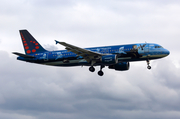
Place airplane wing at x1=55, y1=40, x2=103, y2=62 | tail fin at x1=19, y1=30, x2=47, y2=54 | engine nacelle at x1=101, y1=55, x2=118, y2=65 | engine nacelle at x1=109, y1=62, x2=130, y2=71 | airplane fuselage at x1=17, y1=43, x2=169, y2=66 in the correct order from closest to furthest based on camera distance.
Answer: airplane wing at x1=55, y1=40, x2=103, y2=62, engine nacelle at x1=101, y1=55, x2=118, y2=65, airplane fuselage at x1=17, y1=43, x2=169, y2=66, engine nacelle at x1=109, y1=62, x2=130, y2=71, tail fin at x1=19, y1=30, x2=47, y2=54

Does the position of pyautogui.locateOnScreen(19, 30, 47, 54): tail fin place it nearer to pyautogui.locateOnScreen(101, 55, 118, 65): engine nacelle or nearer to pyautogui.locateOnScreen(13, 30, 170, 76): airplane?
pyautogui.locateOnScreen(13, 30, 170, 76): airplane

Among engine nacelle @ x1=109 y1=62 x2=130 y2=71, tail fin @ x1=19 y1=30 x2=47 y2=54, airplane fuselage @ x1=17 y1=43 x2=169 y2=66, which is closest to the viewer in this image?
airplane fuselage @ x1=17 y1=43 x2=169 y2=66

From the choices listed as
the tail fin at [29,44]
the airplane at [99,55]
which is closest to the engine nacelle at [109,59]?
the airplane at [99,55]

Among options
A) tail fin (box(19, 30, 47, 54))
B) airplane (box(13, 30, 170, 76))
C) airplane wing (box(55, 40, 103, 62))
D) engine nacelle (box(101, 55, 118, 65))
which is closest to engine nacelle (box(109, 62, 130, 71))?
airplane (box(13, 30, 170, 76))

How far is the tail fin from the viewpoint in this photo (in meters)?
69.0

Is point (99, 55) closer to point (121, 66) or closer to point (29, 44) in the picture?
point (121, 66)

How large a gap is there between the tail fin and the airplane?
119cm

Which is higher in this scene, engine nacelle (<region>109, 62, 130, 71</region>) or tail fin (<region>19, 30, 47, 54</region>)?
tail fin (<region>19, 30, 47, 54</region>)

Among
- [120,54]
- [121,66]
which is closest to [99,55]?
[120,54]

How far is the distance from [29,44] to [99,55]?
58.4 ft

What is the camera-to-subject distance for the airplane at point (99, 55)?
60.2m

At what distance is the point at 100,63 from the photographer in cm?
6169

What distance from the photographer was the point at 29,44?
69.9 meters

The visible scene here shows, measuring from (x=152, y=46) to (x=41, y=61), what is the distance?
23007mm
